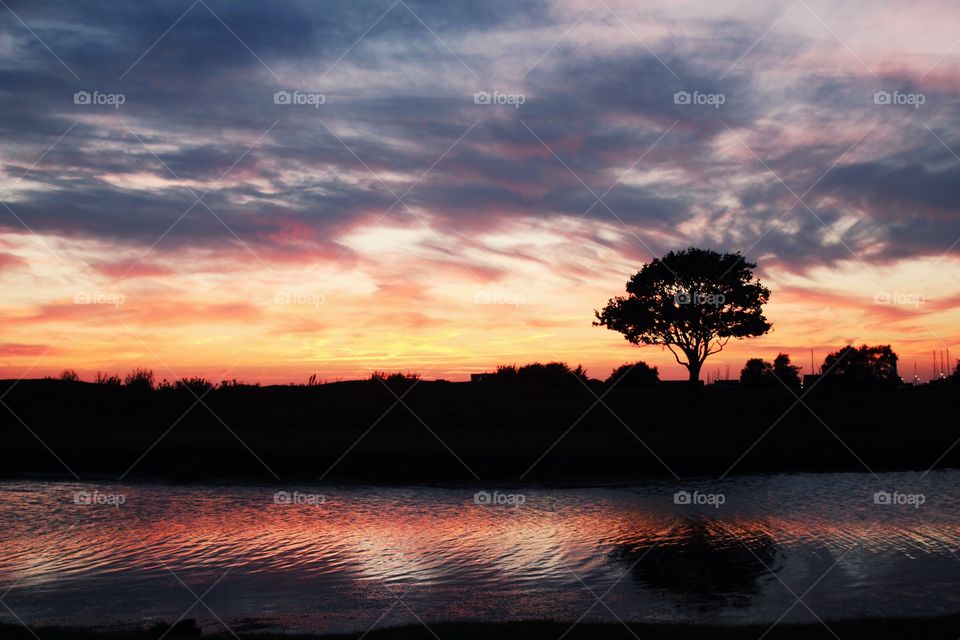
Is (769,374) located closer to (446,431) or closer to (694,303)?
(694,303)

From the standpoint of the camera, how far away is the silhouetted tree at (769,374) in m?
74.6

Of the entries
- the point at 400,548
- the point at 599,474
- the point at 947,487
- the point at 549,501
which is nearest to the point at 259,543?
the point at 400,548

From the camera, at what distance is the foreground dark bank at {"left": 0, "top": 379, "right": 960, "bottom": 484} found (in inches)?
1083

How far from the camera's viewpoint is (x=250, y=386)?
162ft

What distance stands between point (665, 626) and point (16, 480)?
24.2 meters

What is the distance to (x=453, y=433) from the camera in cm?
3616

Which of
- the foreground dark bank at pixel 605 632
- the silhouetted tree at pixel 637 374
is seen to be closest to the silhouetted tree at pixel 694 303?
the silhouetted tree at pixel 637 374

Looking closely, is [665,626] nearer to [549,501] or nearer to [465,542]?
[465,542]

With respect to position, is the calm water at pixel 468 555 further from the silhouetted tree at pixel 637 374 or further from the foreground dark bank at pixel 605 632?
the silhouetted tree at pixel 637 374

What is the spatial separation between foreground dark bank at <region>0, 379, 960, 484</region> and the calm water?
361 cm

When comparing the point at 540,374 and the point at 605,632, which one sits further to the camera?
the point at 540,374

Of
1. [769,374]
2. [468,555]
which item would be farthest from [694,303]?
[468,555]

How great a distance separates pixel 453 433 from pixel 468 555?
20909 mm

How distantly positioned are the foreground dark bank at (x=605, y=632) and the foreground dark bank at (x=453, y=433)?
51.2 ft
